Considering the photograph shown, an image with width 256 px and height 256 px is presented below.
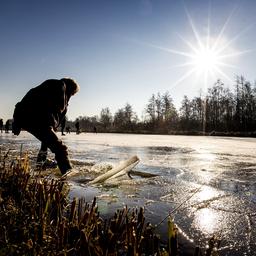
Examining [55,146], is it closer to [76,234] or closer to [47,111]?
[47,111]

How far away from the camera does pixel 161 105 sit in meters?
92.5

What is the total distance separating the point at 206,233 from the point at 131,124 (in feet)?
285

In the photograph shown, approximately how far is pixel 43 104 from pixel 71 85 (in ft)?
2.08

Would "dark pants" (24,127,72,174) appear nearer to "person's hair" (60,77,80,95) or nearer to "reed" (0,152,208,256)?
"person's hair" (60,77,80,95)

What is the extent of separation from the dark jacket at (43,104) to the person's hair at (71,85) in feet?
0.57

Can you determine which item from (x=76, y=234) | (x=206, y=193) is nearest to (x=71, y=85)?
(x=206, y=193)

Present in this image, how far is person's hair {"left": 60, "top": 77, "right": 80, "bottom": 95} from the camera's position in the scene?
18.6ft

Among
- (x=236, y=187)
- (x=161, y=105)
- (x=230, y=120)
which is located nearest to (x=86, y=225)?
(x=236, y=187)

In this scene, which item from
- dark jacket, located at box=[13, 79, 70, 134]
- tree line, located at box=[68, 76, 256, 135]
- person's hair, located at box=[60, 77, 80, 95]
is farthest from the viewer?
tree line, located at box=[68, 76, 256, 135]

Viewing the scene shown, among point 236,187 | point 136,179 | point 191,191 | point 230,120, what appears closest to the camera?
point 191,191

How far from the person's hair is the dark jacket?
175mm

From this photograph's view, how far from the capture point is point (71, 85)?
5766 mm

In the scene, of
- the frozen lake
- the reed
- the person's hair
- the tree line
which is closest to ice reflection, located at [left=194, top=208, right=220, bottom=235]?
the frozen lake

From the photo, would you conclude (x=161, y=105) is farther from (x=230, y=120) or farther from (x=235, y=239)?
(x=235, y=239)
